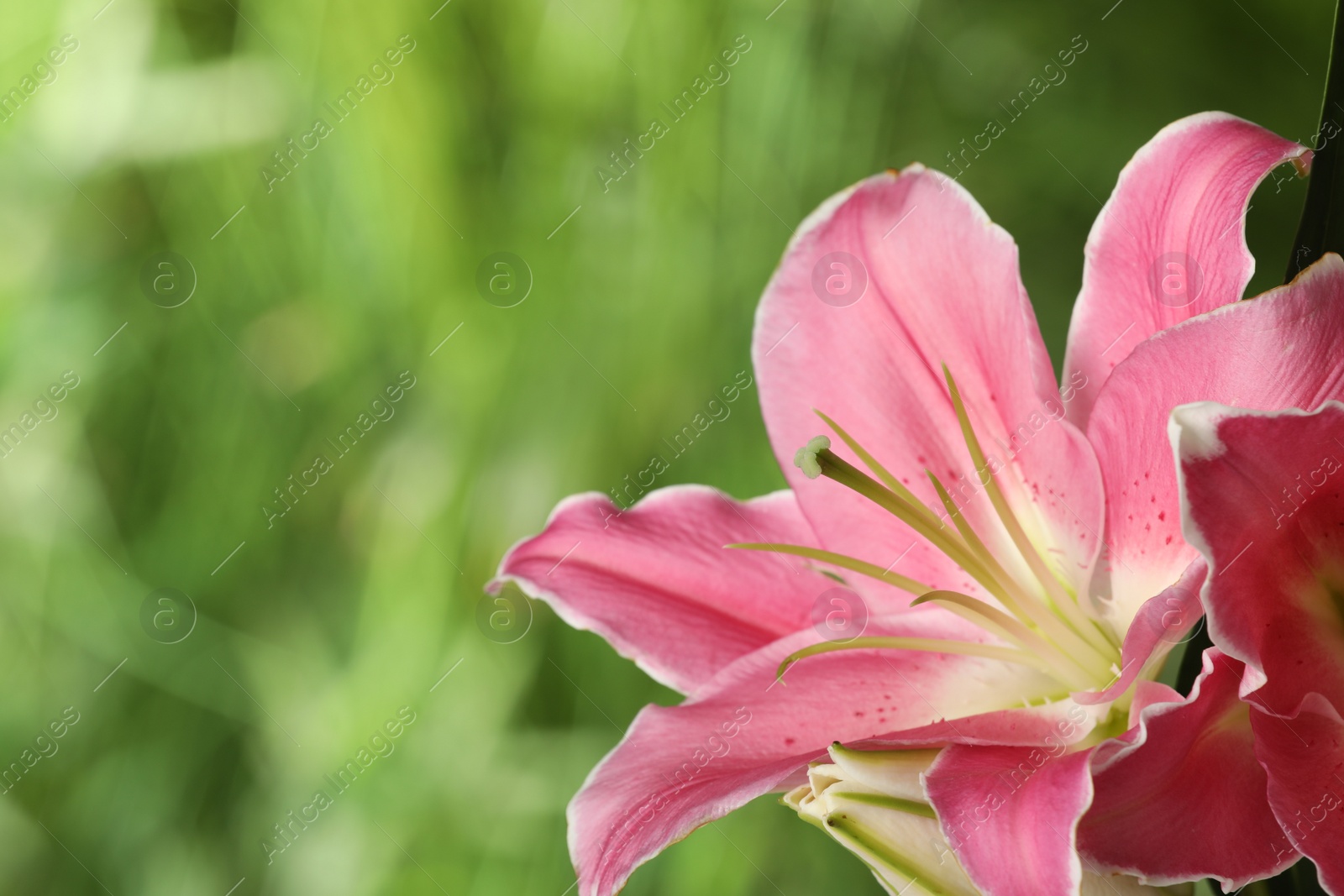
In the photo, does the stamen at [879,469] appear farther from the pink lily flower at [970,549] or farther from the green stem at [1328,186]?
the green stem at [1328,186]

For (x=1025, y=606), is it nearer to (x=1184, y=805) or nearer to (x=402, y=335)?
(x=1184, y=805)

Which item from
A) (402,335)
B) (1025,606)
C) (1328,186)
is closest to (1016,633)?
(1025,606)

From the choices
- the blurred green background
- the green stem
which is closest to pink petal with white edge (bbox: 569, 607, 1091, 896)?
the green stem

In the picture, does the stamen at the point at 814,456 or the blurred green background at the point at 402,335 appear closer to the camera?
the stamen at the point at 814,456

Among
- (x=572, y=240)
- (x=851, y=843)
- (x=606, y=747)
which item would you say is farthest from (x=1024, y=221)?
(x=851, y=843)

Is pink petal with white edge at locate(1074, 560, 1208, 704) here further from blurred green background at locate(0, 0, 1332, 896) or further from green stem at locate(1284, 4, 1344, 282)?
blurred green background at locate(0, 0, 1332, 896)

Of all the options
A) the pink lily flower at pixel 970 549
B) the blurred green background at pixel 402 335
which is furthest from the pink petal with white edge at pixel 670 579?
the blurred green background at pixel 402 335
